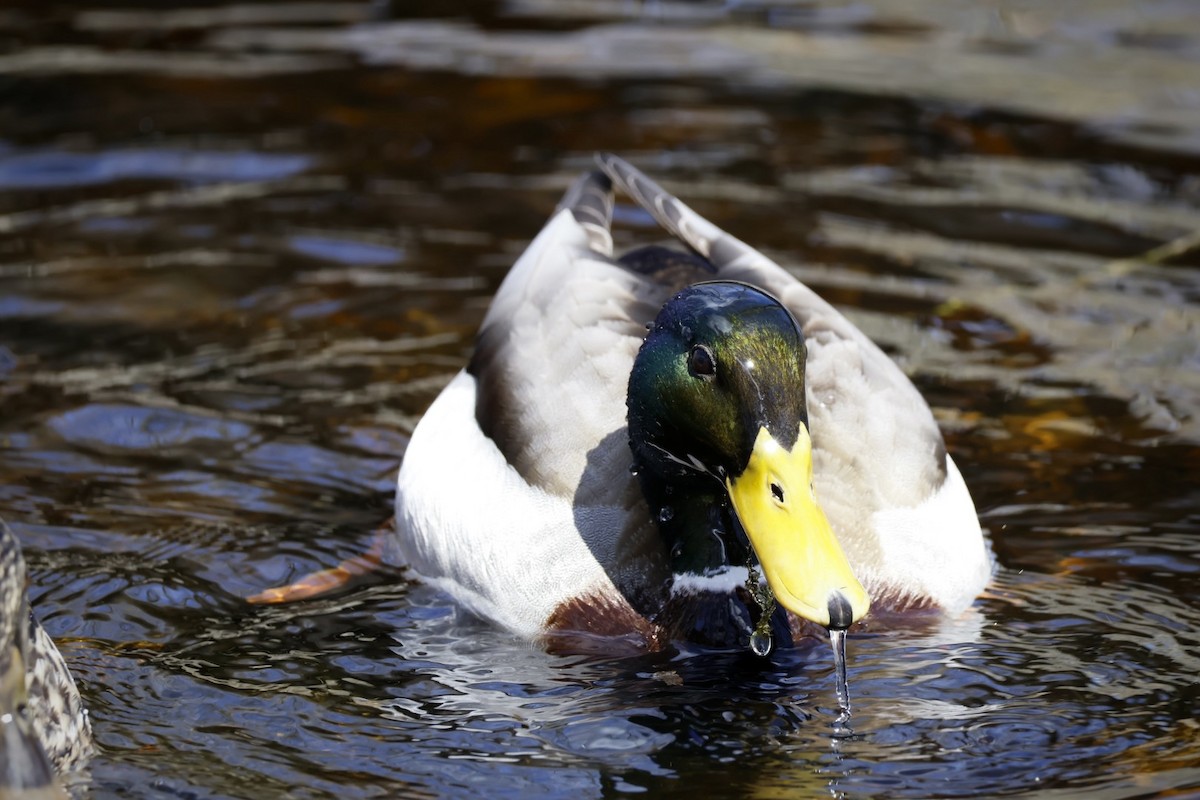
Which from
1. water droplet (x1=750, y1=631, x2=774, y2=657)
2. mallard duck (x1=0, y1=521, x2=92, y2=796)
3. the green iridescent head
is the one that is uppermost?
the green iridescent head

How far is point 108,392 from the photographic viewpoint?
24.9 feet

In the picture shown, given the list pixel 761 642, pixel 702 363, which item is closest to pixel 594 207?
pixel 702 363

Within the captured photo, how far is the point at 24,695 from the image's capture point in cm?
431

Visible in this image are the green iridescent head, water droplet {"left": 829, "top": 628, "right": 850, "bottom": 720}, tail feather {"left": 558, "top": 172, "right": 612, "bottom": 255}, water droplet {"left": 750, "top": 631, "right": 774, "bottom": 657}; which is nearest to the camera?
the green iridescent head

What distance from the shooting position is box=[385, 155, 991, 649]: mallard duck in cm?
506

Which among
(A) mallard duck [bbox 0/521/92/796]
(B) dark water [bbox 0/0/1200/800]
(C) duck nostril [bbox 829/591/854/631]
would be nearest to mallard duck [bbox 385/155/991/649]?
(C) duck nostril [bbox 829/591/854/631]

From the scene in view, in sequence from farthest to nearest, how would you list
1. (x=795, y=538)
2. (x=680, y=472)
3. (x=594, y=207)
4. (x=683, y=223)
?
(x=594, y=207)
(x=683, y=223)
(x=680, y=472)
(x=795, y=538)

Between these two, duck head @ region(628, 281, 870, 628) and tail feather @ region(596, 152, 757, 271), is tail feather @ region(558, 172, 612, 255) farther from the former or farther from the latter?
duck head @ region(628, 281, 870, 628)

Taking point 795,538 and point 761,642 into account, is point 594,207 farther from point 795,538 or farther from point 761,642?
point 795,538

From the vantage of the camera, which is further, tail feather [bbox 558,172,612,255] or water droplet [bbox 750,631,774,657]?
tail feather [bbox 558,172,612,255]

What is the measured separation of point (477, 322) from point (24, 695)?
4.30 metres

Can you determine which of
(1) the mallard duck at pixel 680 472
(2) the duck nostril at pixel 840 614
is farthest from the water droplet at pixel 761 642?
(2) the duck nostril at pixel 840 614

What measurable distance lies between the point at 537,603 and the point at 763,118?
571 centimetres

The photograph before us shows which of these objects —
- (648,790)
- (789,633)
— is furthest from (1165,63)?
(648,790)
